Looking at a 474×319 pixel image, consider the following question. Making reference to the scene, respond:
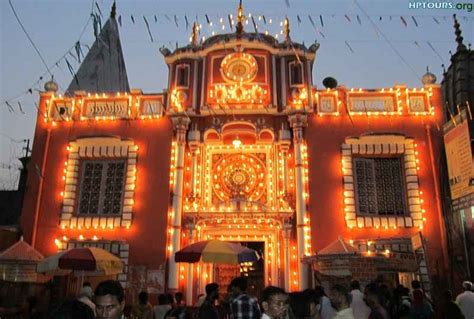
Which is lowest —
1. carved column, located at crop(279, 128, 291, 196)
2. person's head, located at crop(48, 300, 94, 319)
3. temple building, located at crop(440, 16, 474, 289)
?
person's head, located at crop(48, 300, 94, 319)

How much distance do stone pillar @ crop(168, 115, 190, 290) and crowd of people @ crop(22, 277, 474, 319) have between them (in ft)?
15.2

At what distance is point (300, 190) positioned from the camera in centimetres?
1560

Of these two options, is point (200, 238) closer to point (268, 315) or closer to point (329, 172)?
point (329, 172)

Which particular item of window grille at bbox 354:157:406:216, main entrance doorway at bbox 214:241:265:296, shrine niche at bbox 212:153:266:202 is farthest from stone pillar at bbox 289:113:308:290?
window grille at bbox 354:157:406:216

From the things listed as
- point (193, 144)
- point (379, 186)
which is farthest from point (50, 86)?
point (379, 186)

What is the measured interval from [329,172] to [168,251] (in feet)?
20.3

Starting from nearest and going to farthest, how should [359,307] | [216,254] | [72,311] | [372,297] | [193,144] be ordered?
[72,311]
[372,297]
[359,307]
[216,254]
[193,144]

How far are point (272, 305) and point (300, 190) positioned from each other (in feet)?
37.9

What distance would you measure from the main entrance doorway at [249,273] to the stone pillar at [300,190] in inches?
66.2

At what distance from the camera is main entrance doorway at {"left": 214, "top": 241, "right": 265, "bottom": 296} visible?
15938 mm

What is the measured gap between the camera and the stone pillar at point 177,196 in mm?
15070

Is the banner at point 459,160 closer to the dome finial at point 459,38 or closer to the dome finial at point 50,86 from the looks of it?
the dome finial at point 50,86

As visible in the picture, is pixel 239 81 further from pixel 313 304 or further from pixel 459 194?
pixel 313 304

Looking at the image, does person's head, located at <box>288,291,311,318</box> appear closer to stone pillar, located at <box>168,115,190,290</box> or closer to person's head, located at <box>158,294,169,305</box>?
person's head, located at <box>158,294,169,305</box>
